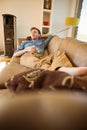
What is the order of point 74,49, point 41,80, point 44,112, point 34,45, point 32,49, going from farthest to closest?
point 34,45
point 32,49
point 74,49
point 41,80
point 44,112

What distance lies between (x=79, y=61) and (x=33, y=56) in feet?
2.22

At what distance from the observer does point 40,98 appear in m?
0.34

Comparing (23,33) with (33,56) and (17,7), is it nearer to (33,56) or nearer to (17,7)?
(17,7)

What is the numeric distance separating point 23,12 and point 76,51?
7.59 ft

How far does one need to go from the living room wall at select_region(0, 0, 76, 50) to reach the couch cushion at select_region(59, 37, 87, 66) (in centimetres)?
187

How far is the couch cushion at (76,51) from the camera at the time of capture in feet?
5.37

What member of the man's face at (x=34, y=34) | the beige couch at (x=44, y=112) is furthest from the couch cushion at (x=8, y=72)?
the beige couch at (x=44, y=112)

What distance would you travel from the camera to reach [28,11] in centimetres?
362

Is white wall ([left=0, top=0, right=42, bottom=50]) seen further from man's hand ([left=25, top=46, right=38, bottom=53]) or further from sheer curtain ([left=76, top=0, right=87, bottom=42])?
man's hand ([left=25, top=46, right=38, bottom=53])

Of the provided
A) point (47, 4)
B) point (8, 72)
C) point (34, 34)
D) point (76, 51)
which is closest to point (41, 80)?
point (8, 72)

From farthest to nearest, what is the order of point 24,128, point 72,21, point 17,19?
1. point 17,19
2. point 72,21
3. point 24,128

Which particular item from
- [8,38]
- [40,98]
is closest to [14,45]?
[8,38]

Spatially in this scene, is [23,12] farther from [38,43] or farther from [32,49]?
[32,49]

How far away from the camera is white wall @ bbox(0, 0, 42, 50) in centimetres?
352
